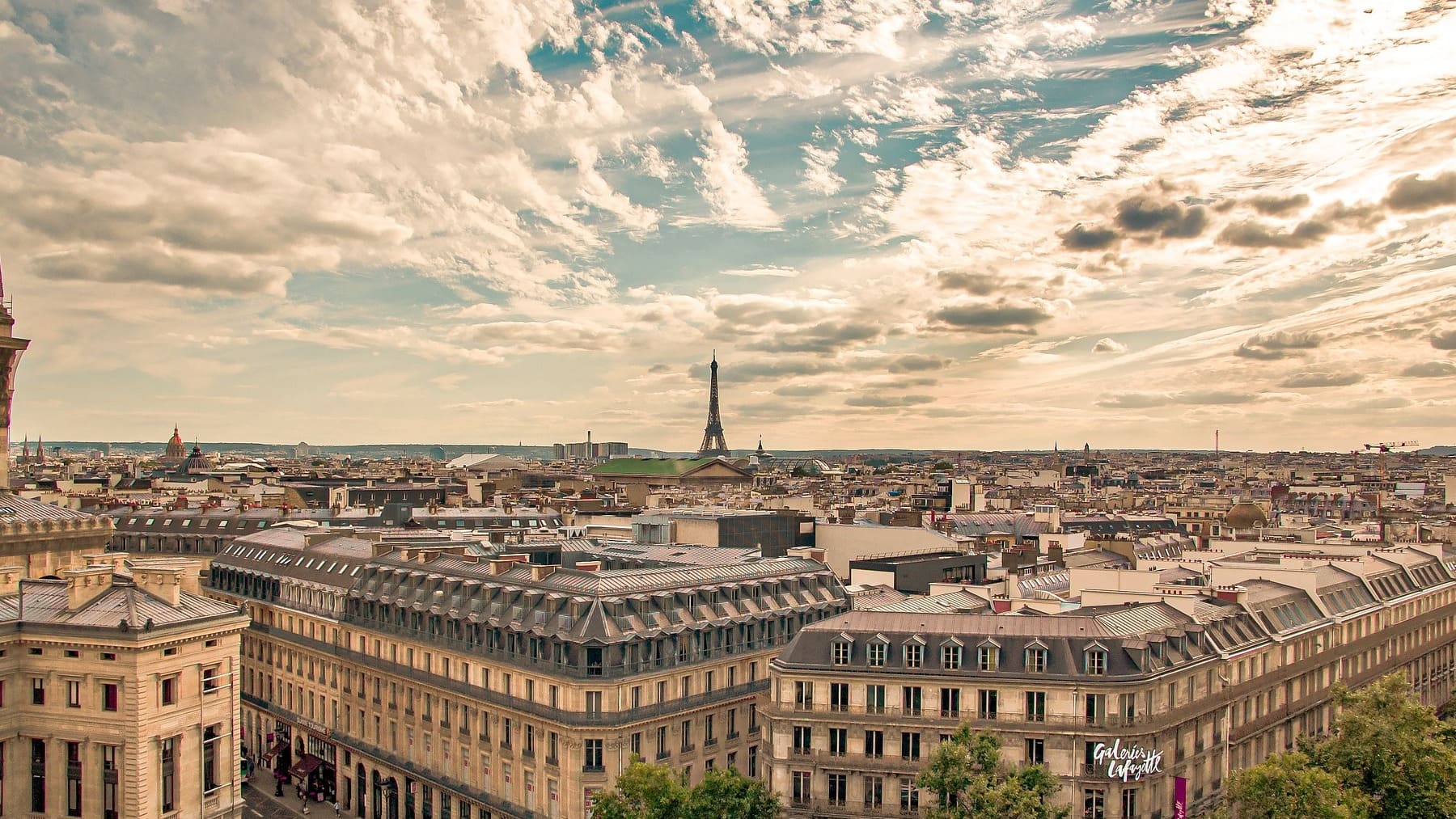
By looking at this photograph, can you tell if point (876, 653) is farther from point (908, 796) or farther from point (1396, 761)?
point (1396, 761)

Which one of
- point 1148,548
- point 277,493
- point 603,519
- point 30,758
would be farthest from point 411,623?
point 277,493

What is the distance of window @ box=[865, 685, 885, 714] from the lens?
5716 cm

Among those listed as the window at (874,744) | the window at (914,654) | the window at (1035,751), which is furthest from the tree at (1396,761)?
the window at (874,744)

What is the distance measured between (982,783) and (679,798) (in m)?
13.8

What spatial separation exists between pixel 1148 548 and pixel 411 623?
72682 millimetres

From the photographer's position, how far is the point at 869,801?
56281 mm

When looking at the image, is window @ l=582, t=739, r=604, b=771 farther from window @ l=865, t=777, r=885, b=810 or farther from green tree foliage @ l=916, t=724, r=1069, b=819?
green tree foliage @ l=916, t=724, r=1069, b=819

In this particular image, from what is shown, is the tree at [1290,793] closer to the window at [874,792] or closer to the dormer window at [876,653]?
the window at [874,792]

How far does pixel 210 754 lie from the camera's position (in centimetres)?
5166

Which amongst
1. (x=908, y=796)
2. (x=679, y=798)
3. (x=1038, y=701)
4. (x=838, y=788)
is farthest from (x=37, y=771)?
(x=1038, y=701)

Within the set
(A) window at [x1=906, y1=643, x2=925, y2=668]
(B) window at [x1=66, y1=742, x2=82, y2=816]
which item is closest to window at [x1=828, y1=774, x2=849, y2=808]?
(A) window at [x1=906, y1=643, x2=925, y2=668]

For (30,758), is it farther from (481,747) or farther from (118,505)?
(118,505)

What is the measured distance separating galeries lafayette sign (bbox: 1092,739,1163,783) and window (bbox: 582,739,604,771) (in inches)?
996

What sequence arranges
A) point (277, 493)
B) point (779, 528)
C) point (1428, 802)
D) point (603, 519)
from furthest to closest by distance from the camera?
point (277, 493), point (603, 519), point (779, 528), point (1428, 802)
